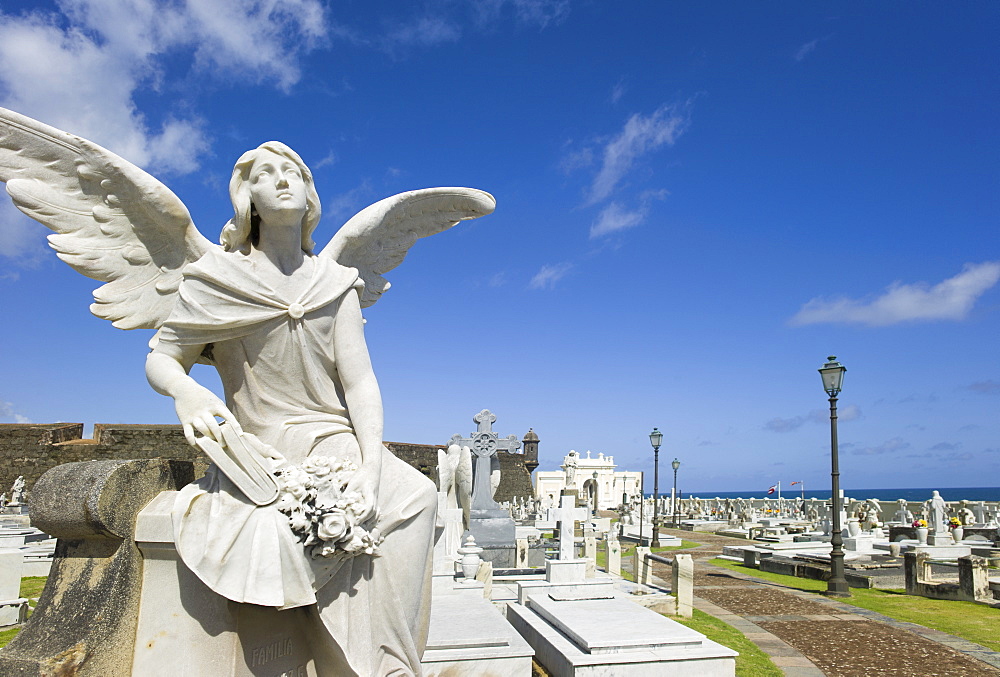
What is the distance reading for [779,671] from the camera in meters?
6.59

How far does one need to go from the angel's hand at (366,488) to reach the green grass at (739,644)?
208 inches

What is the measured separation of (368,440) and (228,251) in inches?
41.7

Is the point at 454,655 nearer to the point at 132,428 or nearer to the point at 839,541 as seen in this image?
the point at 839,541

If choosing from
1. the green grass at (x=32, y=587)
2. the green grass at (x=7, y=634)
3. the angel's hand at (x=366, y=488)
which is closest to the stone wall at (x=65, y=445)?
the green grass at (x=32, y=587)

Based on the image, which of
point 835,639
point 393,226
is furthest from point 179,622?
point 835,639

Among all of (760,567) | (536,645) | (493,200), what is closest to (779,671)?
(536,645)

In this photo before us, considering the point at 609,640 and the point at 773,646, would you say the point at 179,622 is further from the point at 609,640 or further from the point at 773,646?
the point at 773,646

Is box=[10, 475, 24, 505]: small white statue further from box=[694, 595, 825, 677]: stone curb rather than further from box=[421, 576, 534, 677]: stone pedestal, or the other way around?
box=[421, 576, 534, 677]: stone pedestal

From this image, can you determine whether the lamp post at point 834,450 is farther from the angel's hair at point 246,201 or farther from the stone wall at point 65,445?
the stone wall at point 65,445

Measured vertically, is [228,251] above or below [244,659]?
above

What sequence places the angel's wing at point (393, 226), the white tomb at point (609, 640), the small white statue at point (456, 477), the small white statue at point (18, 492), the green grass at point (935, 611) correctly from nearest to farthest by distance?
the angel's wing at point (393, 226) < the white tomb at point (609, 640) < the green grass at point (935, 611) < the small white statue at point (456, 477) < the small white statue at point (18, 492)

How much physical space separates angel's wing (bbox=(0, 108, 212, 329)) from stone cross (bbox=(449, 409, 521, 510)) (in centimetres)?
1372

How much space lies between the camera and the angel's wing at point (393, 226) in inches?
133

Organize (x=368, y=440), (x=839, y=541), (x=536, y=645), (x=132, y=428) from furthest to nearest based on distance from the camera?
(x=132, y=428), (x=839, y=541), (x=536, y=645), (x=368, y=440)
